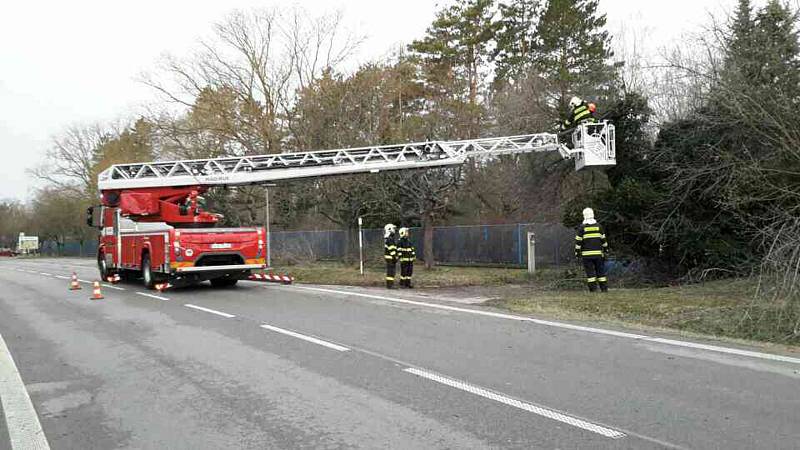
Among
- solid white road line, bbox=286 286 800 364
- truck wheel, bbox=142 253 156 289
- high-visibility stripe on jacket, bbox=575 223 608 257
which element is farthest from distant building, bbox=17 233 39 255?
high-visibility stripe on jacket, bbox=575 223 608 257

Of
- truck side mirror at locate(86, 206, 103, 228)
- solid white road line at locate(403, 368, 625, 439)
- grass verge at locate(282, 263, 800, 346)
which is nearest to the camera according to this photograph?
solid white road line at locate(403, 368, 625, 439)

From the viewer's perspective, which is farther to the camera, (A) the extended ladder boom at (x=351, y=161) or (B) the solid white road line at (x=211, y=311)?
(A) the extended ladder boom at (x=351, y=161)

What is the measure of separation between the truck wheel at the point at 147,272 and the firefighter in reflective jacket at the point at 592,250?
11.4 metres

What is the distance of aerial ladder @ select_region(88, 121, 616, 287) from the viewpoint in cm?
1544

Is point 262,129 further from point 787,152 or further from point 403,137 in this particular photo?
point 787,152

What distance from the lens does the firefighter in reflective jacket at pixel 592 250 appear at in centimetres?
1359

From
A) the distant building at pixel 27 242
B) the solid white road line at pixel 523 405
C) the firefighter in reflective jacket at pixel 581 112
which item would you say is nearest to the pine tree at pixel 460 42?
the firefighter in reflective jacket at pixel 581 112

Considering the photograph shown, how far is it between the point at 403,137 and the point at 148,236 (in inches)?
448

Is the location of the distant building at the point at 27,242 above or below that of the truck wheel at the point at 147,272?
above

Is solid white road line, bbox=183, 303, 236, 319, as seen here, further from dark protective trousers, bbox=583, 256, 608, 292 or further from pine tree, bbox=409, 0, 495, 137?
pine tree, bbox=409, 0, 495, 137

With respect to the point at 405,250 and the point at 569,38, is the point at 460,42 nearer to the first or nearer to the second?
the point at 569,38

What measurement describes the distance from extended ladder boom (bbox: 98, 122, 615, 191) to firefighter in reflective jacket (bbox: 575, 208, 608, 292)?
2049 millimetres

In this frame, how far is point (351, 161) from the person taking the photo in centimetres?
1641

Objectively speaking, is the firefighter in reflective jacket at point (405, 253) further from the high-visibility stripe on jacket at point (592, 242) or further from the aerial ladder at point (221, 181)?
the high-visibility stripe on jacket at point (592, 242)
